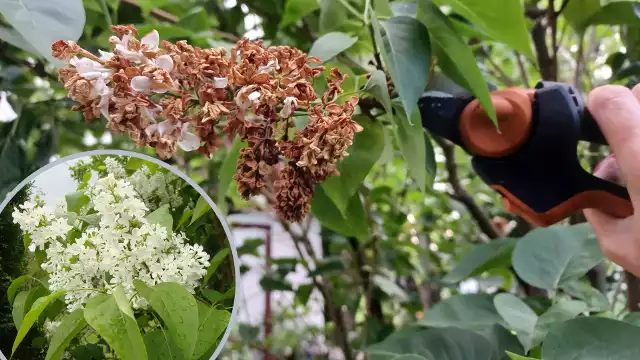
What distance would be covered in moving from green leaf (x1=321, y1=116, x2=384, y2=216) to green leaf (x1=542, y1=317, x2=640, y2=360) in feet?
0.42

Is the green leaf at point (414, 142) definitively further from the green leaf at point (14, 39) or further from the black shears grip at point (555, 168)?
the green leaf at point (14, 39)

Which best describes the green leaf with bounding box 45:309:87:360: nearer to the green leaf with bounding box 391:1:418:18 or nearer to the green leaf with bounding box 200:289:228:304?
the green leaf with bounding box 200:289:228:304

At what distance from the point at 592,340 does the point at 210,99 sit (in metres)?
0.22

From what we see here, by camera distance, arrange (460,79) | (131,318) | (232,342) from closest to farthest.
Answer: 1. (131,318)
2. (460,79)
3. (232,342)

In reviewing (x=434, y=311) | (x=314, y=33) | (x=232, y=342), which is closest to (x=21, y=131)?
(x=314, y=33)

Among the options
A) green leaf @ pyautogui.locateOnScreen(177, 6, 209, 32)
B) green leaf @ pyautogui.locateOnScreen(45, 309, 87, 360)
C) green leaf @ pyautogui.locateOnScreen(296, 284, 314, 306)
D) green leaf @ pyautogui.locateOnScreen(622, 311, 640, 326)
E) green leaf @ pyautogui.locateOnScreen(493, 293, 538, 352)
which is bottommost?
green leaf @ pyautogui.locateOnScreen(622, 311, 640, 326)

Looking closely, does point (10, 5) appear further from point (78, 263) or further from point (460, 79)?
point (460, 79)

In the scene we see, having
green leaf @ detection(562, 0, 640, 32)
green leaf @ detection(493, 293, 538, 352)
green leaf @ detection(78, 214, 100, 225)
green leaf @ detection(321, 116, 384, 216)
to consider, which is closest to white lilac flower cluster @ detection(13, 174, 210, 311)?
green leaf @ detection(78, 214, 100, 225)

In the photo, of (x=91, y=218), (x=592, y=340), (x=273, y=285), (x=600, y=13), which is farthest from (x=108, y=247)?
(x=273, y=285)

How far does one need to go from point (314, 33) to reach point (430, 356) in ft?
1.00

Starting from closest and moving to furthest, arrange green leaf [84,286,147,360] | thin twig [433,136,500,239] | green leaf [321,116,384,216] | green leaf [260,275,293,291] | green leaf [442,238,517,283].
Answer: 1. green leaf [84,286,147,360]
2. green leaf [321,116,384,216]
3. green leaf [442,238,517,283]
4. thin twig [433,136,500,239]
5. green leaf [260,275,293,291]

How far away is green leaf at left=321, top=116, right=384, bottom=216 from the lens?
0.96ft

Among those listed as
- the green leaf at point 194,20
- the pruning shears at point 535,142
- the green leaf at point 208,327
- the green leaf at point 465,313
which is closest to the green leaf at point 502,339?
the green leaf at point 465,313

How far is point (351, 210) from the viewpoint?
1.17ft
